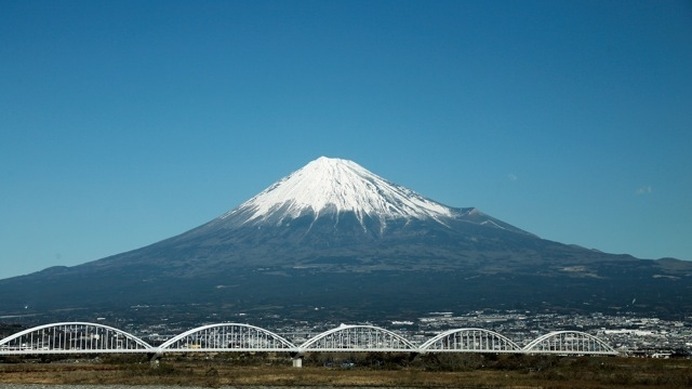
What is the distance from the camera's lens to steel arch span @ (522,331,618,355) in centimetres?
7744

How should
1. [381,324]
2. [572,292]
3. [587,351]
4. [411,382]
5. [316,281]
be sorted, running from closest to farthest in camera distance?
1. [411,382]
2. [587,351]
3. [381,324]
4. [572,292]
5. [316,281]

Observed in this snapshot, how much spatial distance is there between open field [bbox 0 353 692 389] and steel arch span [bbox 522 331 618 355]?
4.65m

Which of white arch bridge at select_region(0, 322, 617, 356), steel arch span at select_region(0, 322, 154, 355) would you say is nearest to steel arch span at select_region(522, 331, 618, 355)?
white arch bridge at select_region(0, 322, 617, 356)

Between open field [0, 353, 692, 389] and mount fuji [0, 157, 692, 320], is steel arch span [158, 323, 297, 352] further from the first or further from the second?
mount fuji [0, 157, 692, 320]

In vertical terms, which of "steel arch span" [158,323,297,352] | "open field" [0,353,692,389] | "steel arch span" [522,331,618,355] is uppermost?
"steel arch span" [158,323,297,352]

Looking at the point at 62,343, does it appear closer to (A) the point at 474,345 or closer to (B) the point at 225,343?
(B) the point at 225,343

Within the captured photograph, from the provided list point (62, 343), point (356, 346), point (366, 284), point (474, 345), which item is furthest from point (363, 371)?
point (366, 284)

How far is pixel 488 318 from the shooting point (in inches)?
5182

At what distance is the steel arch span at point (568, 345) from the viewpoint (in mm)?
77438

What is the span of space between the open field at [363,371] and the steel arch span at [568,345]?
183 inches

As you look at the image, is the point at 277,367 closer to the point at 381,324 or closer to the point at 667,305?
the point at 381,324

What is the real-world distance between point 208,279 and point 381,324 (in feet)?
198

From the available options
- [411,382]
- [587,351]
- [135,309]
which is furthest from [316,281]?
[411,382]

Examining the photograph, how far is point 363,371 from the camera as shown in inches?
2456
